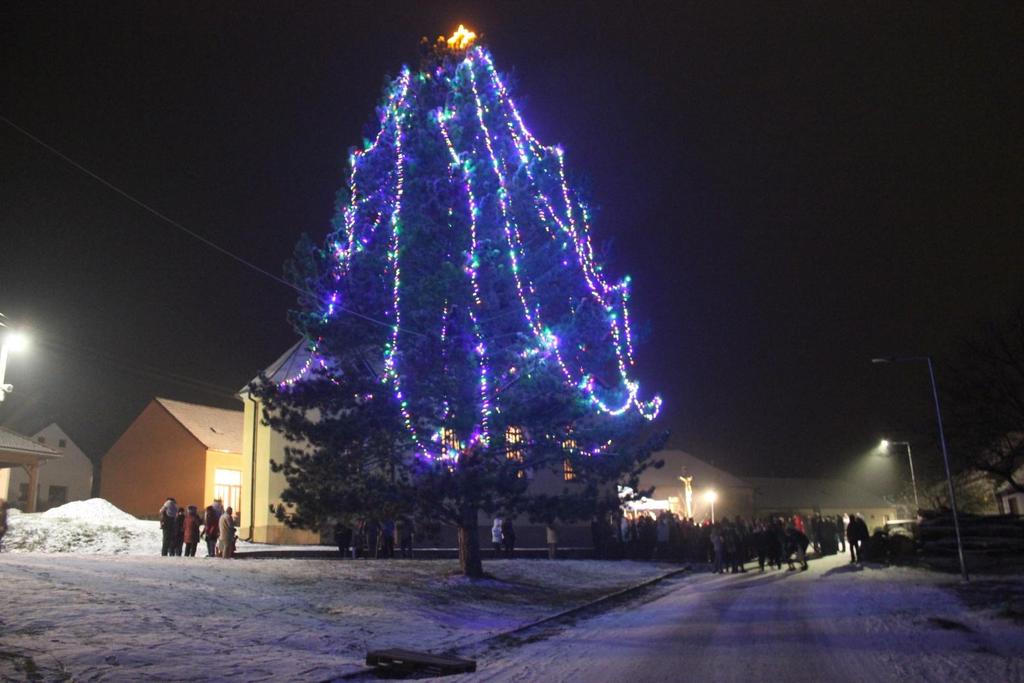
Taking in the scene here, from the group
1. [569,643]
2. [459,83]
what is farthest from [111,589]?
[459,83]

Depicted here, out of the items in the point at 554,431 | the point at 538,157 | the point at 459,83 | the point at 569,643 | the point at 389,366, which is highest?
the point at 459,83

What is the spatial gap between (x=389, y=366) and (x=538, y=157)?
6.72 meters

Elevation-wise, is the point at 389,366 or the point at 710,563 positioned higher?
the point at 389,366

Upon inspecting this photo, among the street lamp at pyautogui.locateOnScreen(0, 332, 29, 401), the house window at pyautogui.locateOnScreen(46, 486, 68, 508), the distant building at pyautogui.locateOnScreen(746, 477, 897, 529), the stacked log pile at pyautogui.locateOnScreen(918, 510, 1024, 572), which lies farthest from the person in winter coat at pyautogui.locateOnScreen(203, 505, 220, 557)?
the distant building at pyautogui.locateOnScreen(746, 477, 897, 529)

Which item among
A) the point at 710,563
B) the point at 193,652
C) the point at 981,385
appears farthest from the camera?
the point at 981,385

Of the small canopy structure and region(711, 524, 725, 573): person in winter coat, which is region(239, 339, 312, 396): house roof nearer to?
the small canopy structure

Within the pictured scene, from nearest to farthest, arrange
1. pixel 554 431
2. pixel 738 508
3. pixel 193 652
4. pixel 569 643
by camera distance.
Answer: pixel 193 652, pixel 569 643, pixel 554 431, pixel 738 508

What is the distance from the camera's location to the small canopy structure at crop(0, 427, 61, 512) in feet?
101

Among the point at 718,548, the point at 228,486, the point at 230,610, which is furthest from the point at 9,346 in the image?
the point at 228,486

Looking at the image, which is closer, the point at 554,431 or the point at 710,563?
the point at 554,431

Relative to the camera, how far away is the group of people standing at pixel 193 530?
72.4 feet

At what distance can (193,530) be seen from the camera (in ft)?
73.6

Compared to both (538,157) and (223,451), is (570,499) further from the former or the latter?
(223,451)

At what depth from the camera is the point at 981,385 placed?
3572cm
